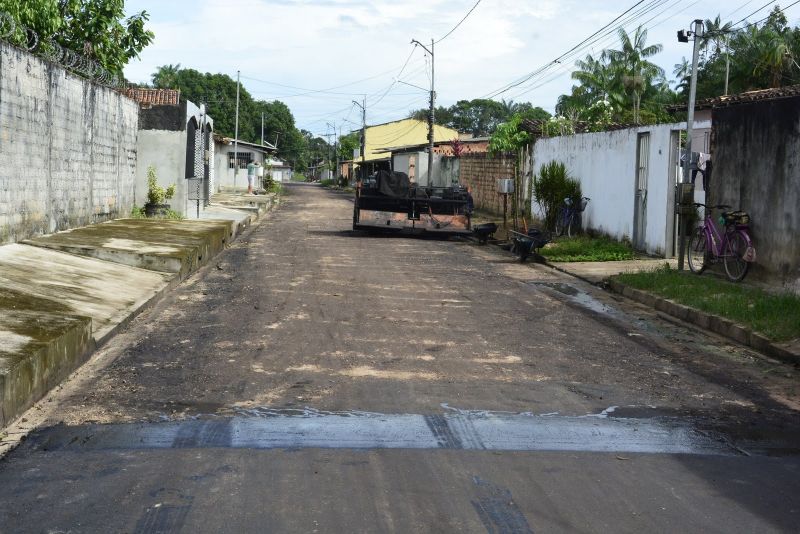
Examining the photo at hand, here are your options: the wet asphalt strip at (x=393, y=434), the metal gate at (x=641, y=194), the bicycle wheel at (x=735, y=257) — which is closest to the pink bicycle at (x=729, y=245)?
the bicycle wheel at (x=735, y=257)

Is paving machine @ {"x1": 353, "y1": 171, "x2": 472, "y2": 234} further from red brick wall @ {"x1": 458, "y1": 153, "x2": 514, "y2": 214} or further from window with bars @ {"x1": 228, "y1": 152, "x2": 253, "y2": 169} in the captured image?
window with bars @ {"x1": 228, "y1": 152, "x2": 253, "y2": 169}

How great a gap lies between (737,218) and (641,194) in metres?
5.89

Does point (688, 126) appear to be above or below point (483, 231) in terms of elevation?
above

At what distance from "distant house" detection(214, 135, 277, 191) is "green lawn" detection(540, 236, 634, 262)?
117 feet

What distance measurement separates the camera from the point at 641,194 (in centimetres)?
1928

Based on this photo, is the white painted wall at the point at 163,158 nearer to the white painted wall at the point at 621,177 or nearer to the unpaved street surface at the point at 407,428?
the white painted wall at the point at 621,177

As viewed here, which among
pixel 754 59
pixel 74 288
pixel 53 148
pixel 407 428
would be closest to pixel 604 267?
pixel 74 288

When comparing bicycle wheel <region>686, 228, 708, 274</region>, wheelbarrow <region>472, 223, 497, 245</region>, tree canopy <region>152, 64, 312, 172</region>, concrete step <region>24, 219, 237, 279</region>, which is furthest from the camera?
tree canopy <region>152, 64, 312, 172</region>

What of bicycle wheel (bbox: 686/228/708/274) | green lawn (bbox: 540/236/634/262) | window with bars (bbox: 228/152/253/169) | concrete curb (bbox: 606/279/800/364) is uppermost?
window with bars (bbox: 228/152/253/169)

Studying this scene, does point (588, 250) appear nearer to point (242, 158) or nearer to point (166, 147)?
point (166, 147)

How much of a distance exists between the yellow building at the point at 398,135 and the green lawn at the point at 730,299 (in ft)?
210

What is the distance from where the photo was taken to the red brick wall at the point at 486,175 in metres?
32.8

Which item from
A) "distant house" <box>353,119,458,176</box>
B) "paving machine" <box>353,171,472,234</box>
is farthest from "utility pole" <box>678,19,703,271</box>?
"distant house" <box>353,119,458,176</box>

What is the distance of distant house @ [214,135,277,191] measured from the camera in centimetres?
5831
